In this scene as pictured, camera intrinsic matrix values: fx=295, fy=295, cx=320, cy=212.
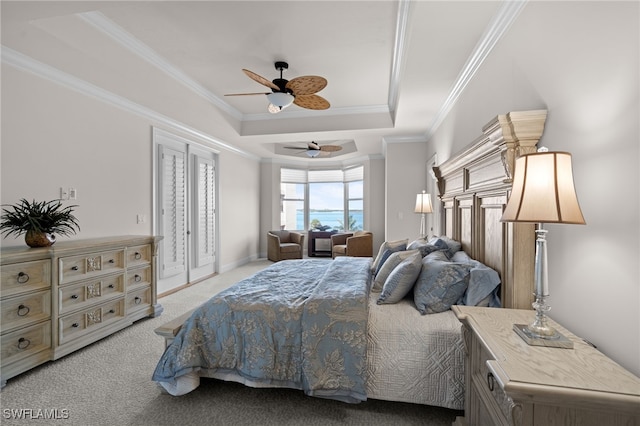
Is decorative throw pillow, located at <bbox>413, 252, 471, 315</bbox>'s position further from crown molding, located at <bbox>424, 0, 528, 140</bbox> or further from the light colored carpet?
crown molding, located at <bbox>424, 0, 528, 140</bbox>

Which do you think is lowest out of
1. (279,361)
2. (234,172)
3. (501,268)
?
(279,361)

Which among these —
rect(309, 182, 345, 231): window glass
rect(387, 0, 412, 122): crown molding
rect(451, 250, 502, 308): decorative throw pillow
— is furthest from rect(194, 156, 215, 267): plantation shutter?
rect(451, 250, 502, 308): decorative throw pillow

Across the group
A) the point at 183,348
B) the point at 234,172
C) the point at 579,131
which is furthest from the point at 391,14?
the point at 234,172

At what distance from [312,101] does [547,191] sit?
271cm

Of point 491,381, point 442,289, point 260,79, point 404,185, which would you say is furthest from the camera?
point 404,185

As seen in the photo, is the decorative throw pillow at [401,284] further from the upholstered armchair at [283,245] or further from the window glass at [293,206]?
the window glass at [293,206]

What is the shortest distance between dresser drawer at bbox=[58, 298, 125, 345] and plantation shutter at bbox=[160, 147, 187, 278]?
1.32 meters

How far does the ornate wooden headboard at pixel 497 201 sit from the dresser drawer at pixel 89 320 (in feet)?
10.9

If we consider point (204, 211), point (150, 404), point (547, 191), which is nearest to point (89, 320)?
point (150, 404)

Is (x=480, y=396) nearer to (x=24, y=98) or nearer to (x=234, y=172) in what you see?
(x=24, y=98)

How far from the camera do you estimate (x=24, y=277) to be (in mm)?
2176

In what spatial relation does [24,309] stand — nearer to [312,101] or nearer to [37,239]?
[37,239]

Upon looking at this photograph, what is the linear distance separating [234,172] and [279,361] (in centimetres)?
497

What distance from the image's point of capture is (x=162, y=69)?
10.6 ft
